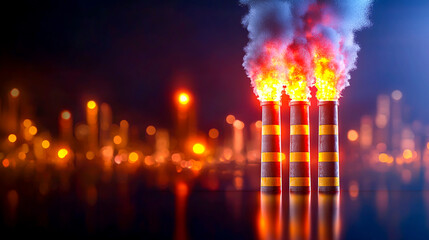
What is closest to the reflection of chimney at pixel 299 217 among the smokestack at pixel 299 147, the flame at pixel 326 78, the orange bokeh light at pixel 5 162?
the smokestack at pixel 299 147

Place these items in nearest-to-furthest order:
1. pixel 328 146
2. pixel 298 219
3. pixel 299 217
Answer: pixel 298 219
pixel 299 217
pixel 328 146

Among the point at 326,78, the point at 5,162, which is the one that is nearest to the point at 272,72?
the point at 326,78

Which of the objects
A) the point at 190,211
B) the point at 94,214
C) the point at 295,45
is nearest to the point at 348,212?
the point at 190,211

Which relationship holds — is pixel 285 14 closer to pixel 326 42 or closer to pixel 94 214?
pixel 326 42

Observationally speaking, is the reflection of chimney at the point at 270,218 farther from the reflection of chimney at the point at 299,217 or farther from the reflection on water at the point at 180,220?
the reflection on water at the point at 180,220

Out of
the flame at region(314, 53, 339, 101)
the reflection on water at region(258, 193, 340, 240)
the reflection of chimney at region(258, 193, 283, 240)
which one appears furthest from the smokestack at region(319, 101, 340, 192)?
the reflection of chimney at region(258, 193, 283, 240)

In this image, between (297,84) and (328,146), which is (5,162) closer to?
(297,84)
